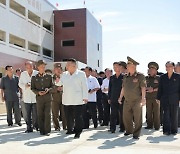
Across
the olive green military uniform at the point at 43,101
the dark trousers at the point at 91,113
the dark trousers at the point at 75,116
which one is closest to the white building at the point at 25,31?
the dark trousers at the point at 91,113

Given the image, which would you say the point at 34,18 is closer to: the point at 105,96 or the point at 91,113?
the point at 105,96

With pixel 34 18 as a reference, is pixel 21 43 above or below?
below

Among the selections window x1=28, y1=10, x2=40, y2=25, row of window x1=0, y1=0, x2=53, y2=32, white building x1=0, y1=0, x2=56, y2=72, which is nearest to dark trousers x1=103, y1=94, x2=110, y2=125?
white building x1=0, y1=0, x2=56, y2=72

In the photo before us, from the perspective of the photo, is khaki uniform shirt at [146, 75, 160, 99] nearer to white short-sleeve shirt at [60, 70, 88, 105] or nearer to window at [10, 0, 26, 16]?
white short-sleeve shirt at [60, 70, 88, 105]

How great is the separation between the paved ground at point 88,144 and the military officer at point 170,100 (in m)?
0.28

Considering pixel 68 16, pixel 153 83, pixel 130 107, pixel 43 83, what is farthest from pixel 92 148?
pixel 68 16

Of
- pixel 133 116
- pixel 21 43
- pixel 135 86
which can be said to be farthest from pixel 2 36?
pixel 135 86

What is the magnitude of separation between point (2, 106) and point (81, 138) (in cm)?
1015

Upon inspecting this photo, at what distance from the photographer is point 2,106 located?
1619 cm

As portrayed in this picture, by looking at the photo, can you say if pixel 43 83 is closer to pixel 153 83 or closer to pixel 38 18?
pixel 153 83

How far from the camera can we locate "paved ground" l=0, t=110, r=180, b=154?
18.4 feet

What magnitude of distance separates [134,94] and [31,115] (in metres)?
3.06

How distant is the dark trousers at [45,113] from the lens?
24.9 feet

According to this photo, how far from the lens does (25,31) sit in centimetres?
3086
